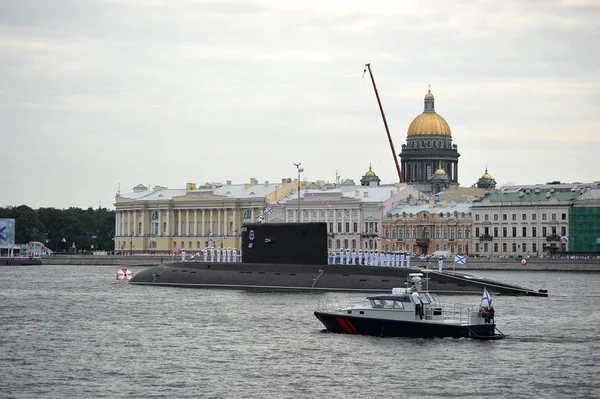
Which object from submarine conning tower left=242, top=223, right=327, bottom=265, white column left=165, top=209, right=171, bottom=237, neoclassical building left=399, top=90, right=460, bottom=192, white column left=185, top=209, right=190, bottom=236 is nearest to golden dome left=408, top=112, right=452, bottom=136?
neoclassical building left=399, top=90, right=460, bottom=192

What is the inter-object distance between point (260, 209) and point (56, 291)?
69.0 metres

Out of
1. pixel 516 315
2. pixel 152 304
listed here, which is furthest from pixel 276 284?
pixel 516 315

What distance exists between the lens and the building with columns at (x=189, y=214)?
133625 millimetres

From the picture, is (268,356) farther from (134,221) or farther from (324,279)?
(134,221)

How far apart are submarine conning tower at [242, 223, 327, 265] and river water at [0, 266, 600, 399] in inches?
215

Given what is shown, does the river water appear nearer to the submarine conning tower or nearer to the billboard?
the submarine conning tower

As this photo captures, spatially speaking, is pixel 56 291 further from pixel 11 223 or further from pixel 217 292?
pixel 11 223

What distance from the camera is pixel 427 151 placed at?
151 meters

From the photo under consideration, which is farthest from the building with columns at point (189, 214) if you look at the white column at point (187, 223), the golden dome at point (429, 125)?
the golden dome at point (429, 125)

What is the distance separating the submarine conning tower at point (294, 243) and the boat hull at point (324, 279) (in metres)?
0.35

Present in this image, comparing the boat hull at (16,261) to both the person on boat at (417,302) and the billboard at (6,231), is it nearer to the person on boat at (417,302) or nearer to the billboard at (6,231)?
the billboard at (6,231)

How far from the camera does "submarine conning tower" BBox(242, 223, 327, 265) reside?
54250 mm

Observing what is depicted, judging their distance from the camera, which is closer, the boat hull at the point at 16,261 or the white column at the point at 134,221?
the boat hull at the point at 16,261

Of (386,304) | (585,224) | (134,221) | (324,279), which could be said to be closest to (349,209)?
(585,224)
